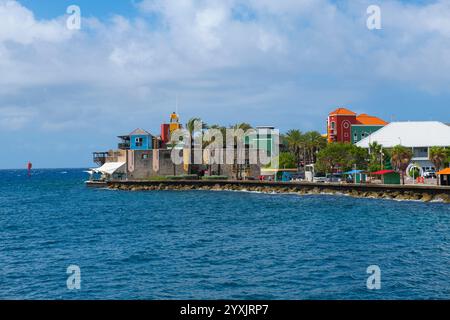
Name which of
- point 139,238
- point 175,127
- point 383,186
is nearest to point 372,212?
point 383,186

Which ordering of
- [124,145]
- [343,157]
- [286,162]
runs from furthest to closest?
[124,145], [286,162], [343,157]

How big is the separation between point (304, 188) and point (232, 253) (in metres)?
53.0

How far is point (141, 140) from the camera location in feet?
357

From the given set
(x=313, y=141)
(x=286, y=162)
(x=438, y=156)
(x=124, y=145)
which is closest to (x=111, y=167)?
(x=124, y=145)

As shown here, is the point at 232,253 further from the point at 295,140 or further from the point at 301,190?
the point at 295,140

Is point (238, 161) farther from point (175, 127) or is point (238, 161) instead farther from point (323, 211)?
point (323, 211)

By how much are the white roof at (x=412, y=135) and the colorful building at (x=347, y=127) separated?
303 inches

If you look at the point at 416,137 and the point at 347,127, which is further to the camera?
the point at 347,127

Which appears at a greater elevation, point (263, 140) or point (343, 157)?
point (263, 140)

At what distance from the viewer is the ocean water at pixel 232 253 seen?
2275cm

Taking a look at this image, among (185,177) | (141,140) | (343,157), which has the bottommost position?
(185,177)

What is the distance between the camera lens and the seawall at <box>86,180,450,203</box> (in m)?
63.6

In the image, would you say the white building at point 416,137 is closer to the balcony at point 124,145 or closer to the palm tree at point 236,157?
the palm tree at point 236,157

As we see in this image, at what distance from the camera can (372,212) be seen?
5162 centimetres
